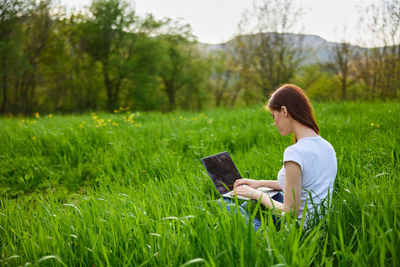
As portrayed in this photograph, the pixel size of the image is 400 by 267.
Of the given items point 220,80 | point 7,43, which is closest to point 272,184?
point 7,43

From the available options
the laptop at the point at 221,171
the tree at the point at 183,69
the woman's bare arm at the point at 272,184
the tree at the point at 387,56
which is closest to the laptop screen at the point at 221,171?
the laptop at the point at 221,171

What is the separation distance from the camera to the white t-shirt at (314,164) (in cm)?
193

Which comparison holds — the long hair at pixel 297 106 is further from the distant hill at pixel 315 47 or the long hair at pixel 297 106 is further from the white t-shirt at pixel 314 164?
the distant hill at pixel 315 47

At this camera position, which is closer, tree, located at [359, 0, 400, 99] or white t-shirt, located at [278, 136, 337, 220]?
white t-shirt, located at [278, 136, 337, 220]

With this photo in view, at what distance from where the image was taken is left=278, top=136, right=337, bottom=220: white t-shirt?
6.32ft

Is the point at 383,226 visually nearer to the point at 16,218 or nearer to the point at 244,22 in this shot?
the point at 16,218

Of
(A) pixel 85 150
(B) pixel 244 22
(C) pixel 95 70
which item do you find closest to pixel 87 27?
(C) pixel 95 70

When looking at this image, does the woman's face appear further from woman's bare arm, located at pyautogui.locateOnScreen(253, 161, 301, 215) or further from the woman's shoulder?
woman's bare arm, located at pyautogui.locateOnScreen(253, 161, 301, 215)

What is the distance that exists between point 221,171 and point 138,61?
28.1 metres

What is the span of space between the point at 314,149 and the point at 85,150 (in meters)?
4.92

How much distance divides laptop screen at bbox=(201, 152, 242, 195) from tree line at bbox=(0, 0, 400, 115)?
885 centimetres

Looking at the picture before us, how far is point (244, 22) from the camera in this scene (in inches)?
733

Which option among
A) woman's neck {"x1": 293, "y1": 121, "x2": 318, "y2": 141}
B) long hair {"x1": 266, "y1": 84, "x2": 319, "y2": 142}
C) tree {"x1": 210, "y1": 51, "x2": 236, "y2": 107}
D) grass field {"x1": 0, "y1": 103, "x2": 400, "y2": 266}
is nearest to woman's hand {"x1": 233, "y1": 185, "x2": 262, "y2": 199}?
grass field {"x1": 0, "y1": 103, "x2": 400, "y2": 266}

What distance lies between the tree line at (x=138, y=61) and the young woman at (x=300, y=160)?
881 cm
